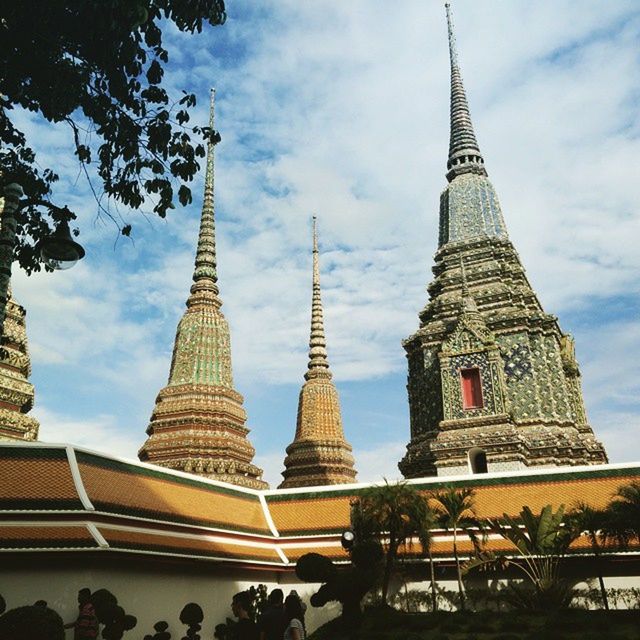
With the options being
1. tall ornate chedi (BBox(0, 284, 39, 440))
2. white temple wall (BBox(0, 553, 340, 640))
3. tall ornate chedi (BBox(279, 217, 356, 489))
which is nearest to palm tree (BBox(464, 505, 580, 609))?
white temple wall (BBox(0, 553, 340, 640))

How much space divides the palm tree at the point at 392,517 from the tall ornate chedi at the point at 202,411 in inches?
348

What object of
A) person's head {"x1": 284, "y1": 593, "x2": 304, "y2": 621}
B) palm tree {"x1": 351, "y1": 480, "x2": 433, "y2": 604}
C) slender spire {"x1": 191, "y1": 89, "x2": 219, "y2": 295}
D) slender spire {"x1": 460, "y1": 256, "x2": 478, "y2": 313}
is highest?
slender spire {"x1": 191, "y1": 89, "x2": 219, "y2": 295}

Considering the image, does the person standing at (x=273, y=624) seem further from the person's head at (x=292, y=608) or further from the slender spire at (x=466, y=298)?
the slender spire at (x=466, y=298)

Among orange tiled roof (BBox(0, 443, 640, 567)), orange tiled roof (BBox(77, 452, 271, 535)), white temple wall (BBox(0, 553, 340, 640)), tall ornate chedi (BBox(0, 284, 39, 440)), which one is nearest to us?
white temple wall (BBox(0, 553, 340, 640))

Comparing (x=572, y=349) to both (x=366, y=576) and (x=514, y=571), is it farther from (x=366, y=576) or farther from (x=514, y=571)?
(x=366, y=576)

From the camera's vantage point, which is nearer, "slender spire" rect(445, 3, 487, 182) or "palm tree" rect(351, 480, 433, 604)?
"palm tree" rect(351, 480, 433, 604)

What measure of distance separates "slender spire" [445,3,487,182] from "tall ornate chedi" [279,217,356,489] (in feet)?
42.7

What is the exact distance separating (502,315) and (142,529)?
1672 centimetres

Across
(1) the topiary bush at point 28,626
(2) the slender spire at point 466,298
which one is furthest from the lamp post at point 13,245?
(2) the slender spire at point 466,298

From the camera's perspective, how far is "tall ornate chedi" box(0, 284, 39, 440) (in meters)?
18.3

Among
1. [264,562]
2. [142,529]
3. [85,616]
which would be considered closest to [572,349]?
[264,562]

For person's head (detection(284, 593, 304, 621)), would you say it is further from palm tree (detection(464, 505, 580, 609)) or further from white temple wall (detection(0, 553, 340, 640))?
palm tree (detection(464, 505, 580, 609))

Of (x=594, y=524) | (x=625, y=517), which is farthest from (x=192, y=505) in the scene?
(x=625, y=517)

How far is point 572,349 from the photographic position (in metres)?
29.4
